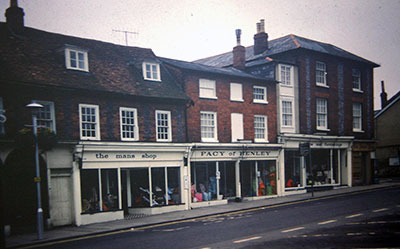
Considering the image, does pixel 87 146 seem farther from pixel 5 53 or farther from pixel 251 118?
pixel 251 118

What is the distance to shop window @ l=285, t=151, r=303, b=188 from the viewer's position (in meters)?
29.6

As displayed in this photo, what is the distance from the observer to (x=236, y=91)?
88.2 feet

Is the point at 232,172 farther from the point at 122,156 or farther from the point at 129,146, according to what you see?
the point at 122,156

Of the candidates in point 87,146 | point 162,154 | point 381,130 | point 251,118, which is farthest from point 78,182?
point 381,130

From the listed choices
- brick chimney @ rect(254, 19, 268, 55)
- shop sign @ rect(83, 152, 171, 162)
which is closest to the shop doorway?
shop sign @ rect(83, 152, 171, 162)

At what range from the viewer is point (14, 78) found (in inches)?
675

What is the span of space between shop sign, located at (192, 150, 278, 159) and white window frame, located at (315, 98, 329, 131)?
230 inches

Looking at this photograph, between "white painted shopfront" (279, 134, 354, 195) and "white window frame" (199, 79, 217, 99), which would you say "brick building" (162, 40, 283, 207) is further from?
"white painted shopfront" (279, 134, 354, 195)

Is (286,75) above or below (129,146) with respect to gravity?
above

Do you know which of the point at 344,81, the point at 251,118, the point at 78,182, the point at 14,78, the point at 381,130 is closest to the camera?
the point at 14,78

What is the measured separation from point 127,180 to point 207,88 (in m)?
7.85

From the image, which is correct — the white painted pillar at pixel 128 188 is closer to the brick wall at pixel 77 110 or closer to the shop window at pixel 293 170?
the brick wall at pixel 77 110

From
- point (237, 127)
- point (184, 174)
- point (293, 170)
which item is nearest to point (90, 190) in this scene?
point (184, 174)

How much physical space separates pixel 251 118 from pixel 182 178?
7.18m
